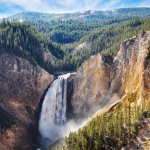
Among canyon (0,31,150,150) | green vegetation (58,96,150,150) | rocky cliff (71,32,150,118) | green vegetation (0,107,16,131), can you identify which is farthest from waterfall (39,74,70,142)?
green vegetation (58,96,150,150)

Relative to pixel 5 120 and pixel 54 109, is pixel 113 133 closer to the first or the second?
pixel 5 120

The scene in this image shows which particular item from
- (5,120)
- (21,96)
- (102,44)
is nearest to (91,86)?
(21,96)

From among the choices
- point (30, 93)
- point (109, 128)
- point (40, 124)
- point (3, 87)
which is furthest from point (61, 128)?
point (109, 128)

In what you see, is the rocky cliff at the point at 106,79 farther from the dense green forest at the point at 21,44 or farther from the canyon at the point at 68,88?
the dense green forest at the point at 21,44

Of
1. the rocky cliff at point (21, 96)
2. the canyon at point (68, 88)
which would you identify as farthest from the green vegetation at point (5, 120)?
the canyon at point (68, 88)

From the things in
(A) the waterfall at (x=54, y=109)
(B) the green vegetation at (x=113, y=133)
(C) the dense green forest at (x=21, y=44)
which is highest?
(C) the dense green forest at (x=21, y=44)

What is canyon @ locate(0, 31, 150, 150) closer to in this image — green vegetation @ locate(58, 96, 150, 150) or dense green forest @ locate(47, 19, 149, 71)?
dense green forest @ locate(47, 19, 149, 71)
